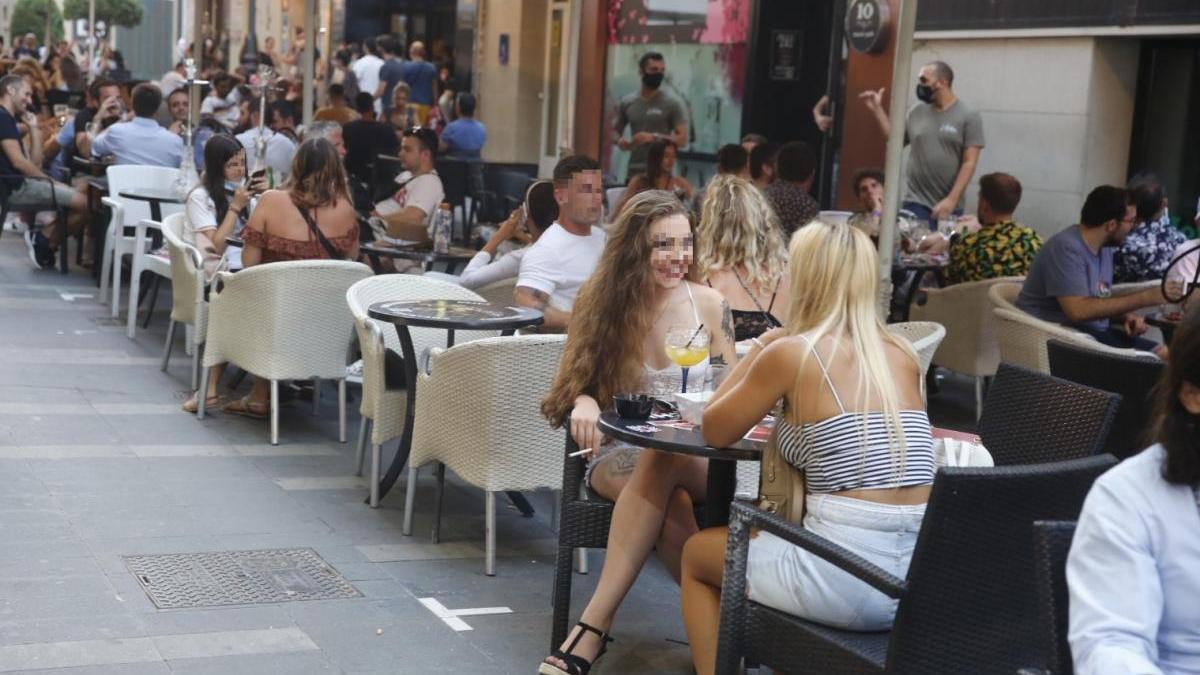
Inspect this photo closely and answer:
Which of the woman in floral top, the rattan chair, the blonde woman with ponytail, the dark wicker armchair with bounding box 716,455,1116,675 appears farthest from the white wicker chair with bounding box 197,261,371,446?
the rattan chair

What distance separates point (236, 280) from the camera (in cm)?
728

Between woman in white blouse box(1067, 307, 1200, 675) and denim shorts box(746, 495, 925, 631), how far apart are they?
37.1 inches

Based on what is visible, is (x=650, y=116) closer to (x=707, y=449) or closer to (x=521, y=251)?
(x=521, y=251)

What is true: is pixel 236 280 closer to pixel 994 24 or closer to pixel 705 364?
pixel 705 364

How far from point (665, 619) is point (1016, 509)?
2.12m

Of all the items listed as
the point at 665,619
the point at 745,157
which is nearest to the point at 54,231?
the point at 745,157

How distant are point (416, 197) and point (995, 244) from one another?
3624 mm

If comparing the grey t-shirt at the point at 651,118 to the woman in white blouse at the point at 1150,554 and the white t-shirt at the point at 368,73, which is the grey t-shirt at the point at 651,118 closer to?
the white t-shirt at the point at 368,73

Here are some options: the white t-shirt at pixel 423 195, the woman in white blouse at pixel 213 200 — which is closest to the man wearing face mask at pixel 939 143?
the white t-shirt at pixel 423 195

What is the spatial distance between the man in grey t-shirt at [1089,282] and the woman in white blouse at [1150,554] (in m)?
4.75

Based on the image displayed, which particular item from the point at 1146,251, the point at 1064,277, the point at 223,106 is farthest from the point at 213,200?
the point at 223,106

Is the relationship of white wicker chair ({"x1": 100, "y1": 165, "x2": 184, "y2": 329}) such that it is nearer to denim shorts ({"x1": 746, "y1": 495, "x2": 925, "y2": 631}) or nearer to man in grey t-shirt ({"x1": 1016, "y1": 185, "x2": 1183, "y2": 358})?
man in grey t-shirt ({"x1": 1016, "y1": 185, "x2": 1183, "y2": 358})

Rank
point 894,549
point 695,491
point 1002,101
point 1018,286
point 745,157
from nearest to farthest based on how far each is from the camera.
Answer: point 894,549 → point 695,491 → point 1018,286 → point 745,157 → point 1002,101

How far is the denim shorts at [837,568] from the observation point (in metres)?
3.41
